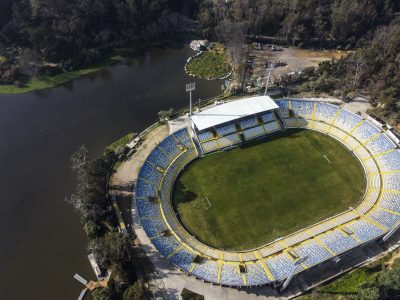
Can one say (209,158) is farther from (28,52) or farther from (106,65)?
(28,52)

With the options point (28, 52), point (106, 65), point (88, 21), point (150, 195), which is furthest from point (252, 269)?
point (88, 21)

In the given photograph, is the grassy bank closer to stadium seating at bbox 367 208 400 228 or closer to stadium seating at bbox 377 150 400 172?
stadium seating at bbox 377 150 400 172

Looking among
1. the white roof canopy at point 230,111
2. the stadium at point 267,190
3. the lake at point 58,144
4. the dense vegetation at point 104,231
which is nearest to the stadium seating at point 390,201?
the stadium at point 267,190

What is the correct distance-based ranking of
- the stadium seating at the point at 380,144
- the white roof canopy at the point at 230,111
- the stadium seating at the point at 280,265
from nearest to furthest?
the stadium seating at the point at 280,265 < the stadium seating at the point at 380,144 < the white roof canopy at the point at 230,111

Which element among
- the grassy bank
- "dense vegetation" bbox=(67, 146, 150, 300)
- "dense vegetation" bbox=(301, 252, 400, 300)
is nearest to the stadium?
"dense vegetation" bbox=(301, 252, 400, 300)

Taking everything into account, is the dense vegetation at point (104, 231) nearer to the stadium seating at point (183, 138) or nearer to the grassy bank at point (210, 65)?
the stadium seating at point (183, 138)

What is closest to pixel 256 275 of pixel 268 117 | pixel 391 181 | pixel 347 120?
pixel 391 181

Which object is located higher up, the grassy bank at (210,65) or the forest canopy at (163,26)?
the forest canopy at (163,26)
